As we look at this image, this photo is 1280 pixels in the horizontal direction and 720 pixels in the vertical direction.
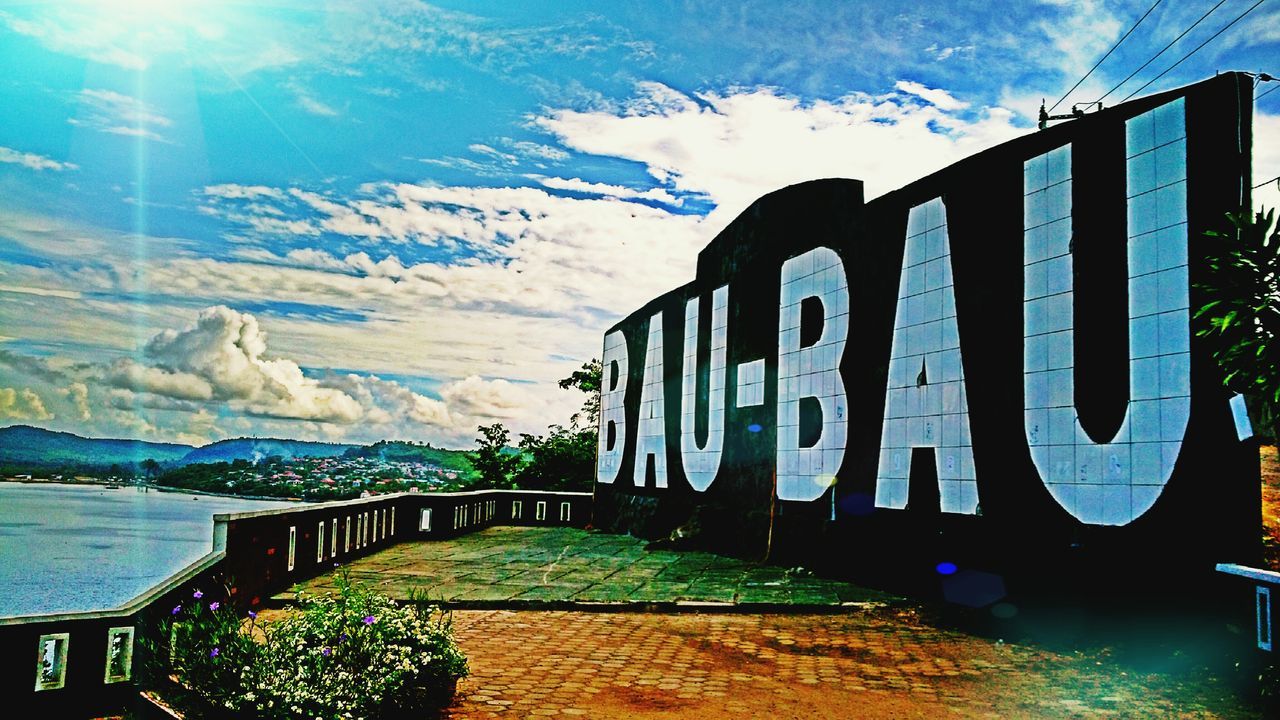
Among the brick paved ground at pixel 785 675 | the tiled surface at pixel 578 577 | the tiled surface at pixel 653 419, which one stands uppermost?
the tiled surface at pixel 653 419

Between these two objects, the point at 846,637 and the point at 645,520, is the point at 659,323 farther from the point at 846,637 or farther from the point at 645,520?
the point at 846,637

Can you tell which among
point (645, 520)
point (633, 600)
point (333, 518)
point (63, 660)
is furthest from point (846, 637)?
point (645, 520)

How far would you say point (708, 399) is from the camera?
1755cm

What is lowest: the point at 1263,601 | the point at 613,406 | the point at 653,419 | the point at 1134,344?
the point at 1263,601

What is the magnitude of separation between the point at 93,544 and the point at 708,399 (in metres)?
60.3

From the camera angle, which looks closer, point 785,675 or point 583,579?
point 785,675

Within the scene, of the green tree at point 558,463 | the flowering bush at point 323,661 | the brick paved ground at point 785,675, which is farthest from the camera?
the green tree at point 558,463

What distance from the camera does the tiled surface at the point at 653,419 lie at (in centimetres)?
1944

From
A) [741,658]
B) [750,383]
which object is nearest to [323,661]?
[741,658]

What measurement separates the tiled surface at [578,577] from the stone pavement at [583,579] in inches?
0.5

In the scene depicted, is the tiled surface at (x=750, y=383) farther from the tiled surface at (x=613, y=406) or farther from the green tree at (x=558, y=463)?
the green tree at (x=558, y=463)

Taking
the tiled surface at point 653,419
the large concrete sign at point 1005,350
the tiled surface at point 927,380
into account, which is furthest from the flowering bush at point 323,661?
the tiled surface at point 653,419

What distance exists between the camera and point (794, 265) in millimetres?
14398

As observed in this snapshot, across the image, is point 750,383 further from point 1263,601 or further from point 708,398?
point 1263,601
